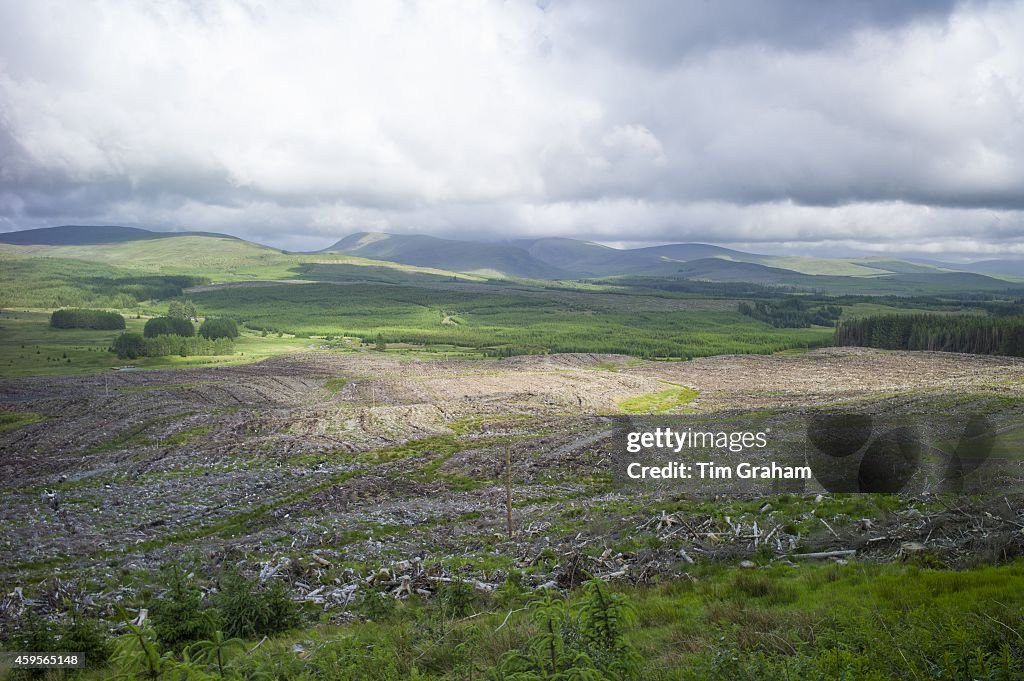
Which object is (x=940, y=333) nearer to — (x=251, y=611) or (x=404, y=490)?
(x=404, y=490)

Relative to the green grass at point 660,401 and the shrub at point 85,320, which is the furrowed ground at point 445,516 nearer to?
the green grass at point 660,401

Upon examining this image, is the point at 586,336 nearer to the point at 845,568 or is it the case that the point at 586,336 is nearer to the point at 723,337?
the point at 723,337

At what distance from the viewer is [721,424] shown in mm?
53375

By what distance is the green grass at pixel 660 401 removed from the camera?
6790 centimetres

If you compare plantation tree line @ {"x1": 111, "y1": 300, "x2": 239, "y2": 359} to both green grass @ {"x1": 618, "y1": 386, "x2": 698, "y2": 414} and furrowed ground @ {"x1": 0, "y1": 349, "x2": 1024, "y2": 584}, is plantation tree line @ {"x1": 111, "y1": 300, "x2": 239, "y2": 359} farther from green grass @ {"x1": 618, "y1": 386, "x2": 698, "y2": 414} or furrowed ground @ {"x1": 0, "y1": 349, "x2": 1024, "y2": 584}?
green grass @ {"x1": 618, "y1": 386, "x2": 698, "y2": 414}

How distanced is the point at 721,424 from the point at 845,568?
130 ft

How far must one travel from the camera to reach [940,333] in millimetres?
123812

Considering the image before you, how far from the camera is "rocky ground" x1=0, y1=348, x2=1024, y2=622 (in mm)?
20281

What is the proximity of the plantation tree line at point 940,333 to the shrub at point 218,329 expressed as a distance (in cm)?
14978

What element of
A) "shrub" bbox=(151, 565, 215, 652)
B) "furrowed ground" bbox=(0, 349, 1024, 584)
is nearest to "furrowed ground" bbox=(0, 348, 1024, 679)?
"furrowed ground" bbox=(0, 349, 1024, 584)

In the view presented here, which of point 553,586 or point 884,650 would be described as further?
point 553,586

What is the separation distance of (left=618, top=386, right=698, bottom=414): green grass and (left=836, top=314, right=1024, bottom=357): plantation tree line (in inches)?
2811

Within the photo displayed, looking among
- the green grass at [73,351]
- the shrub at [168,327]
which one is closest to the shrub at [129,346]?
the green grass at [73,351]

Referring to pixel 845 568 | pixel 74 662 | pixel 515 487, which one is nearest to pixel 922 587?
pixel 845 568
